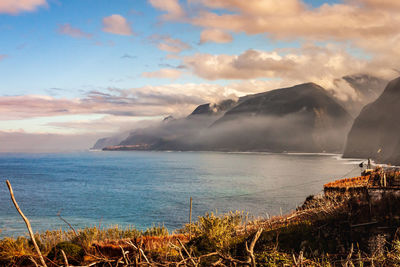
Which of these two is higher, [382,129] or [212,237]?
[382,129]

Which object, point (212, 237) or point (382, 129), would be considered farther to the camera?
point (382, 129)

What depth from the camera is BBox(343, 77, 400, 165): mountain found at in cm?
14875

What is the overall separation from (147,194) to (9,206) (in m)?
28.6

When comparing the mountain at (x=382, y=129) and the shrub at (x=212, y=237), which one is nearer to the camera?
the shrub at (x=212, y=237)

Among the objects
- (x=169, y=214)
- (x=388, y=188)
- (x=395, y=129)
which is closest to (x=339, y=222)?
(x=388, y=188)

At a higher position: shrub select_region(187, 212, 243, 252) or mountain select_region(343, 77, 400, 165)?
mountain select_region(343, 77, 400, 165)

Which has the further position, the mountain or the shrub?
the mountain

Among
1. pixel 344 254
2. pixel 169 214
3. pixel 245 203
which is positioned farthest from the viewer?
pixel 245 203

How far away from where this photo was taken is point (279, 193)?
79.2 meters

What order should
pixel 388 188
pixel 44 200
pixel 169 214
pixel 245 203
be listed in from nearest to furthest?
pixel 388 188 < pixel 169 214 < pixel 245 203 < pixel 44 200

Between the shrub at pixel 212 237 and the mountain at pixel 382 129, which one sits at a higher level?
the mountain at pixel 382 129

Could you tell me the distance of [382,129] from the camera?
165 metres

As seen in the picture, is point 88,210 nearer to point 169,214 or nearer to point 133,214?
point 133,214

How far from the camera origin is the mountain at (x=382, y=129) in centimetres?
14875
